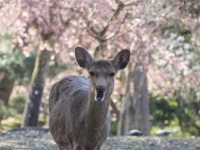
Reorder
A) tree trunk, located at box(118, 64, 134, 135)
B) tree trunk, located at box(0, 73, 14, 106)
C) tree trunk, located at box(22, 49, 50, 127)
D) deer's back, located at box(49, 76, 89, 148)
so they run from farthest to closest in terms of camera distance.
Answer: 1. tree trunk, located at box(0, 73, 14, 106)
2. tree trunk, located at box(118, 64, 134, 135)
3. tree trunk, located at box(22, 49, 50, 127)
4. deer's back, located at box(49, 76, 89, 148)

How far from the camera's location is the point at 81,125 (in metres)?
8.08

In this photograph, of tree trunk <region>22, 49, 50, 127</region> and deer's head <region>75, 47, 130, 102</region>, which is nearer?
deer's head <region>75, 47, 130, 102</region>

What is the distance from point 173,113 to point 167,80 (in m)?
4.64

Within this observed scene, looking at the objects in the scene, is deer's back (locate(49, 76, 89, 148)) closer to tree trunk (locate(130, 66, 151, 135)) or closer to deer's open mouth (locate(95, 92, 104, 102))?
deer's open mouth (locate(95, 92, 104, 102))

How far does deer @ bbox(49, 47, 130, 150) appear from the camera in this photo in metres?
7.73

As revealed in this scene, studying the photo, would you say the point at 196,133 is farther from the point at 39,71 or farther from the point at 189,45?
the point at 39,71

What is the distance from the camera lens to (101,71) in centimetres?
779

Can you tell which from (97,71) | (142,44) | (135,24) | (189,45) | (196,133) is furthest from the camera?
(196,133)

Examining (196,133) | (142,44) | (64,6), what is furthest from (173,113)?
(64,6)

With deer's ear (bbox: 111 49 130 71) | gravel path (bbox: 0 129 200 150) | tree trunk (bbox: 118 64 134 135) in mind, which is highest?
deer's ear (bbox: 111 49 130 71)

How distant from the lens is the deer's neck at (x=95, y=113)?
7.85 metres

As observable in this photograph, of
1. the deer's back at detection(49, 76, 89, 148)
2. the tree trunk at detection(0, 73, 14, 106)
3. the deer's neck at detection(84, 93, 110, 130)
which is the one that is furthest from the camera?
the tree trunk at detection(0, 73, 14, 106)

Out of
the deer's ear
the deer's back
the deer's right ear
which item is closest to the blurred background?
the deer's back

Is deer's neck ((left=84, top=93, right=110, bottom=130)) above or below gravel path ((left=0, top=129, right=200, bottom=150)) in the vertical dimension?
above
